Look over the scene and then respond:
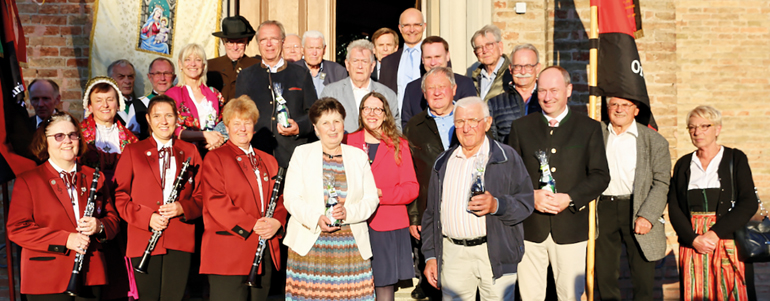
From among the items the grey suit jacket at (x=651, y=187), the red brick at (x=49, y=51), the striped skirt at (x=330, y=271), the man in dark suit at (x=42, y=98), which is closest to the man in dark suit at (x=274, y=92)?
the striped skirt at (x=330, y=271)

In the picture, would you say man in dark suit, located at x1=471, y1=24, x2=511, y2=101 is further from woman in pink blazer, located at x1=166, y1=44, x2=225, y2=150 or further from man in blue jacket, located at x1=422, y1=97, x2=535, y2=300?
woman in pink blazer, located at x1=166, y1=44, x2=225, y2=150

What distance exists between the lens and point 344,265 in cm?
424

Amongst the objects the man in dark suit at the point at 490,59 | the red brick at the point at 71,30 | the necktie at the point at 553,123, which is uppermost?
the red brick at the point at 71,30

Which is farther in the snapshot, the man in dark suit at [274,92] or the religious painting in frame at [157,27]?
the religious painting in frame at [157,27]

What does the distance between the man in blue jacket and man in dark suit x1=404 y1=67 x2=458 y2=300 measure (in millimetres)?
435

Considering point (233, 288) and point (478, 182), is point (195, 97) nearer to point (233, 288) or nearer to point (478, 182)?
point (233, 288)

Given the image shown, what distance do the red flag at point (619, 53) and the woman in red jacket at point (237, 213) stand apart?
9.66 feet

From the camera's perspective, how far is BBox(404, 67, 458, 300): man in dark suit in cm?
486

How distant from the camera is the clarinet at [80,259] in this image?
163 inches

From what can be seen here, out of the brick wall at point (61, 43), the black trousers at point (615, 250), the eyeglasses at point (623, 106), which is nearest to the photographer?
the black trousers at point (615, 250)

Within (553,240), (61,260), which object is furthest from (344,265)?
(61,260)

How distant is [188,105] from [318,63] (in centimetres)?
133

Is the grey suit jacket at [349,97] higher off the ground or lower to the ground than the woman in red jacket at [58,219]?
higher

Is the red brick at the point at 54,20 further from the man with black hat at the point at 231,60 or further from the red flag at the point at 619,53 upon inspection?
the red flag at the point at 619,53
